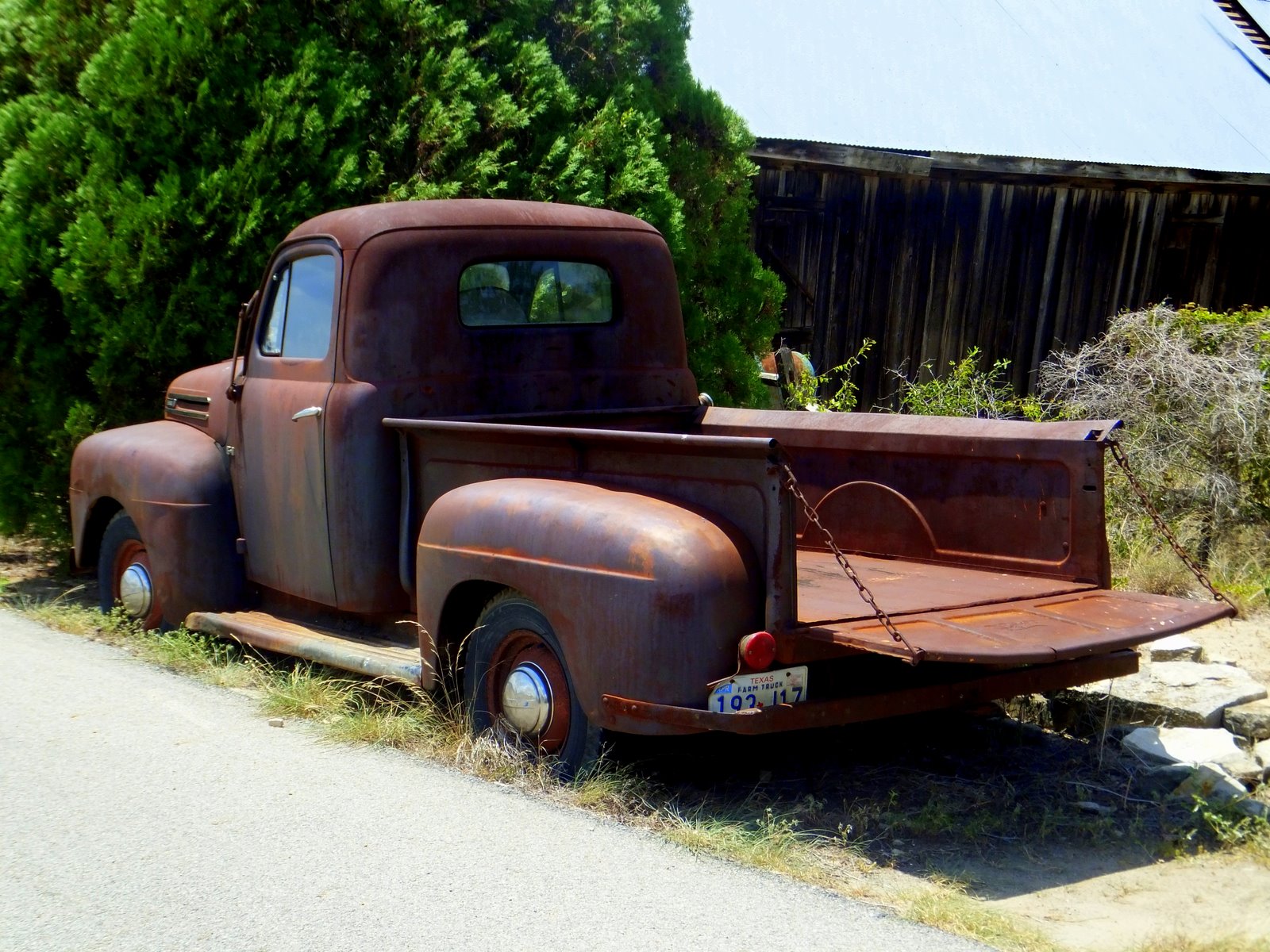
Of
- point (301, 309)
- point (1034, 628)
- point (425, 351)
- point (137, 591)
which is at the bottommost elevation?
point (137, 591)

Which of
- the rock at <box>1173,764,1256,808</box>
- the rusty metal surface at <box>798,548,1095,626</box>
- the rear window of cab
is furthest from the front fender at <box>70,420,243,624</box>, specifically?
the rock at <box>1173,764,1256,808</box>

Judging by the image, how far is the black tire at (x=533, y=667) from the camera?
446cm

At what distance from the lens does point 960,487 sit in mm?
5180

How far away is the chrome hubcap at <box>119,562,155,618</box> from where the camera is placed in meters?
6.55

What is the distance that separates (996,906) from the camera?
3.69 metres

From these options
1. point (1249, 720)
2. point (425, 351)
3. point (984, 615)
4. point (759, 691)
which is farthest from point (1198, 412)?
point (759, 691)

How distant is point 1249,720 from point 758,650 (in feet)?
8.82

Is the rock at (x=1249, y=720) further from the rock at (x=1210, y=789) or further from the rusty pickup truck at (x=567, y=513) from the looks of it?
the rusty pickup truck at (x=567, y=513)

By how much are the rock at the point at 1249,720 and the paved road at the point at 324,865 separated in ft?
8.71

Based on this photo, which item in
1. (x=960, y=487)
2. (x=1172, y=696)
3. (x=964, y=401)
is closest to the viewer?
(x=960, y=487)

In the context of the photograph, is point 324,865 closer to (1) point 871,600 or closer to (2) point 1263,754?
(1) point 871,600

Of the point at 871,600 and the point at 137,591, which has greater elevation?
the point at 871,600

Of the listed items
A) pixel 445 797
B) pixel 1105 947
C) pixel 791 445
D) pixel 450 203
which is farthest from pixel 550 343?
pixel 1105 947

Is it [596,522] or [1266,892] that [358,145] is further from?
[1266,892]
